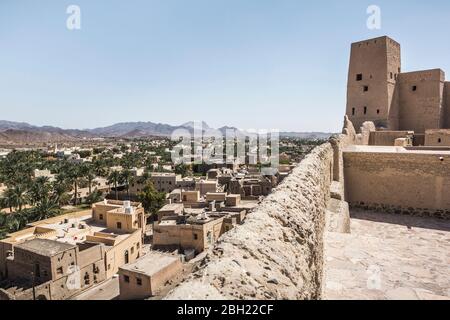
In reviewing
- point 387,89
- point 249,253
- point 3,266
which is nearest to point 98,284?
point 3,266

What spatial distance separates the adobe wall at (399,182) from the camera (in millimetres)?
9039

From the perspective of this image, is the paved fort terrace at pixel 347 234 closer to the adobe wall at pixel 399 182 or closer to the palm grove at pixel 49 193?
the adobe wall at pixel 399 182

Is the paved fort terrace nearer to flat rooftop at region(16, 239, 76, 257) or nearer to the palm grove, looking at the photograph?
flat rooftop at region(16, 239, 76, 257)

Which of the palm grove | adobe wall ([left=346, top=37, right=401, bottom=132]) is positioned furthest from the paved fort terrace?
the palm grove

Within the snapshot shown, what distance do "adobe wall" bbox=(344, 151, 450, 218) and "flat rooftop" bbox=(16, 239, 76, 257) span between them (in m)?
17.8

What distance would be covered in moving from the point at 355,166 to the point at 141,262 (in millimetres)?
14774

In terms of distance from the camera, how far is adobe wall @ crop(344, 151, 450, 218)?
9.04m

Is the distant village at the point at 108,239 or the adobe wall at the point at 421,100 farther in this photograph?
the distant village at the point at 108,239

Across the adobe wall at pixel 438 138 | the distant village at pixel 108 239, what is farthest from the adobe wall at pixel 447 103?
the distant village at pixel 108 239

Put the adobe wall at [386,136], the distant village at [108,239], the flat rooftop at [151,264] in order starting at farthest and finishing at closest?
the distant village at [108,239], the flat rooftop at [151,264], the adobe wall at [386,136]

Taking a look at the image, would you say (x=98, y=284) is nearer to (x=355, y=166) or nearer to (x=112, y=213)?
(x=112, y=213)

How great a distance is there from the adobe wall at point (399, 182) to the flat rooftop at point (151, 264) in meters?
12.5
